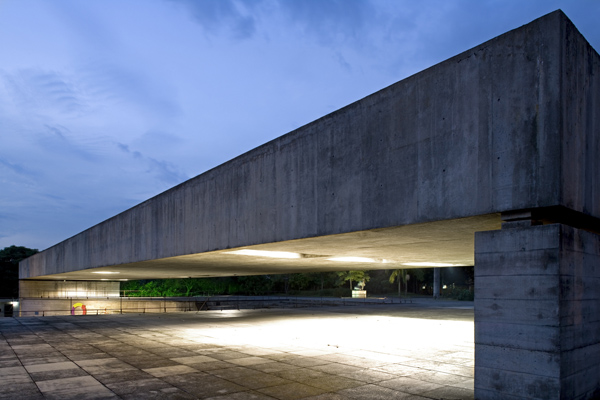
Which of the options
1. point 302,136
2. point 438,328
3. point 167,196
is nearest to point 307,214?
point 302,136

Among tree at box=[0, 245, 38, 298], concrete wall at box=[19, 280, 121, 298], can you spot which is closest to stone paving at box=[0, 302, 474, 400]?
concrete wall at box=[19, 280, 121, 298]

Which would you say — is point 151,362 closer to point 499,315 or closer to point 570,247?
point 499,315

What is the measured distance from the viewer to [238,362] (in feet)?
39.7

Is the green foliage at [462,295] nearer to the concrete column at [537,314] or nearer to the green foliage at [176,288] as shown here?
the green foliage at [176,288]

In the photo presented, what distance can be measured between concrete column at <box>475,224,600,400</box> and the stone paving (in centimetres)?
138

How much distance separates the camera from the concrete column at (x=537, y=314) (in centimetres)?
705

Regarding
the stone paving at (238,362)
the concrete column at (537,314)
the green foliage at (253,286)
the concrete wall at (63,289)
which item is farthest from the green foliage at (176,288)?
the concrete column at (537,314)

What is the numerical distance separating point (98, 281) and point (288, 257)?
39992mm

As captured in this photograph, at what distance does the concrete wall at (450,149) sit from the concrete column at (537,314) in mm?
671

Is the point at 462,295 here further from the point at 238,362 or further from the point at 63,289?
the point at 238,362

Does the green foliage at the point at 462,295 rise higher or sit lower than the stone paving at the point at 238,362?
lower

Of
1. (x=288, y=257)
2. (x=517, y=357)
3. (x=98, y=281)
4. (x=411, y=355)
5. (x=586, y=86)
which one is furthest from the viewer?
(x=98, y=281)

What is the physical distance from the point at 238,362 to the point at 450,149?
7743mm

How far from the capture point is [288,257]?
63.3 feet
